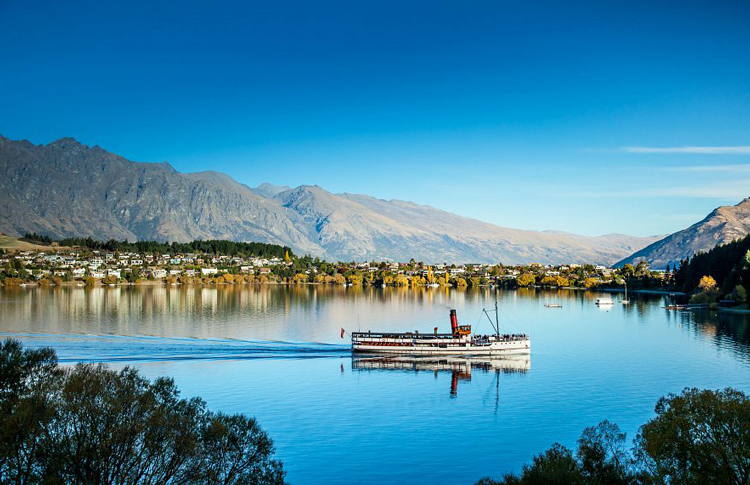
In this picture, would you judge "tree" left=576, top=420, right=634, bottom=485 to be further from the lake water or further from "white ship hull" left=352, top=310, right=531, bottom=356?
"white ship hull" left=352, top=310, right=531, bottom=356

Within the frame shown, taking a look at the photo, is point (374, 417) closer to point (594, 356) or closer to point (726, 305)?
point (594, 356)

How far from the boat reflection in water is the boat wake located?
4735mm

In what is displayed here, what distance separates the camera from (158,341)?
225 ft

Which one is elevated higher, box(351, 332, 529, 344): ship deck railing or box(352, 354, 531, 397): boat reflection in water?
box(351, 332, 529, 344): ship deck railing

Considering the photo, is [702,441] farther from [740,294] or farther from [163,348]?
[740,294]

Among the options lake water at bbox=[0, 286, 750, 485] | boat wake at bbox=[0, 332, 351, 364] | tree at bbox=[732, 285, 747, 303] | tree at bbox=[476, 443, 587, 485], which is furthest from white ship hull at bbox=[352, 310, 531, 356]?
tree at bbox=[732, 285, 747, 303]

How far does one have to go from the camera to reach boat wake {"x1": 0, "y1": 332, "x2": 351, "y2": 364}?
59.1m

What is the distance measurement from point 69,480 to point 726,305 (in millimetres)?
127372

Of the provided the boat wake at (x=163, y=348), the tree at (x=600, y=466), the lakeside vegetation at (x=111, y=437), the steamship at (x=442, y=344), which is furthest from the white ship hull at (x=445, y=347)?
the lakeside vegetation at (x=111, y=437)

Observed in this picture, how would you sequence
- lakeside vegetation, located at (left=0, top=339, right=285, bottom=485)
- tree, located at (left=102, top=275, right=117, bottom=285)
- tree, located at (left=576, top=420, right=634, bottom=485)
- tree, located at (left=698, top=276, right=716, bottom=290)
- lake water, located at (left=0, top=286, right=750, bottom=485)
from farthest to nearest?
tree, located at (left=102, top=275, right=117, bottom=285)
tree, located at (left=698, top=276, right=716, bottom=290)
lake water, located at (left=0, top=286, right=750, bottom=485)
tree, located at (left=576, top=420, right=634, bottom=485)
lakeside vegetation, located at (left=0, top=339, right=285, bottom=485)

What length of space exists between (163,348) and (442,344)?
29.6m

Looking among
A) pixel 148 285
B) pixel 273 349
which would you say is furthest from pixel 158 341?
pixel 148 285

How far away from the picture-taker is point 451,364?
63.2 meters

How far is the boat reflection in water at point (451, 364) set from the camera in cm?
5909
